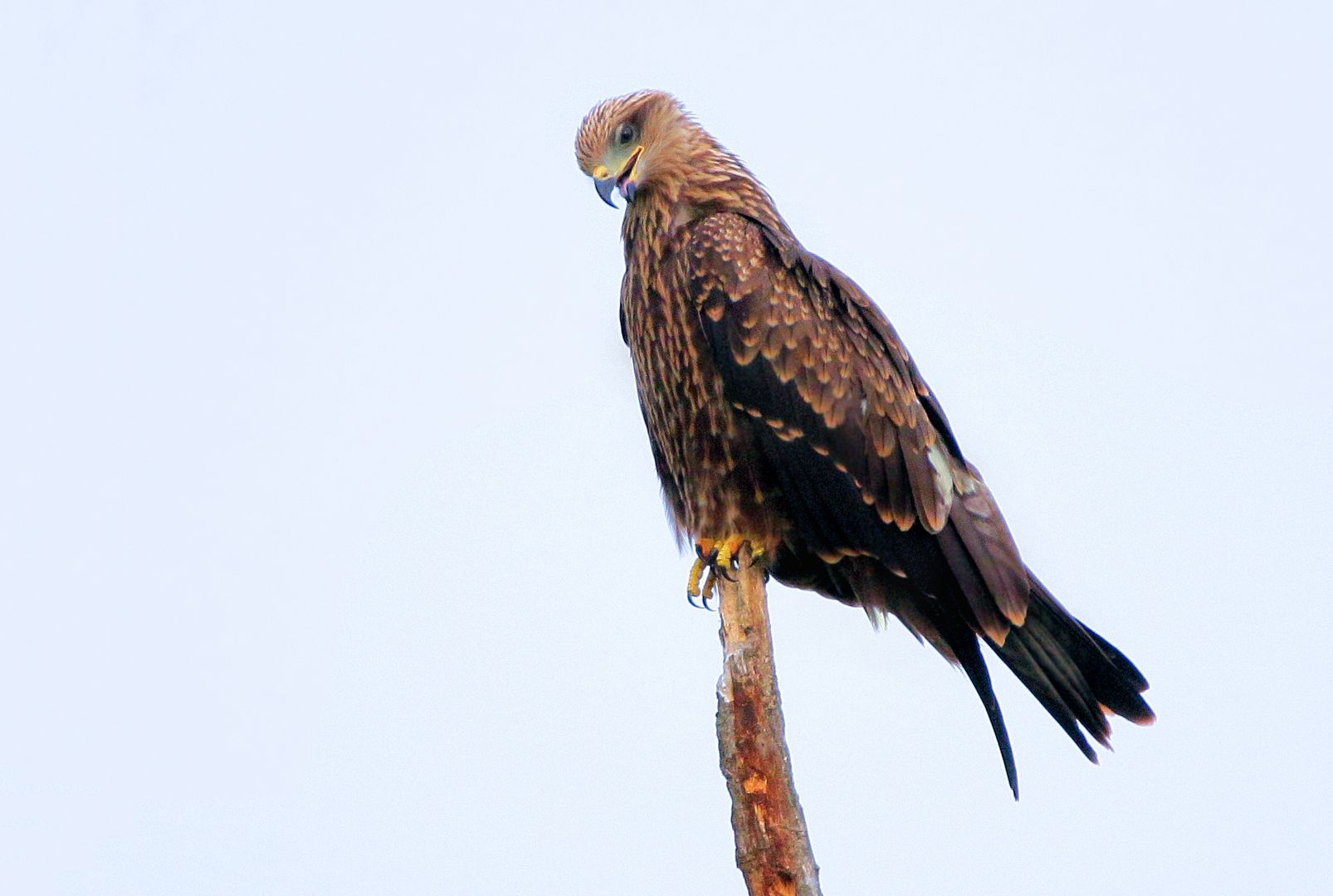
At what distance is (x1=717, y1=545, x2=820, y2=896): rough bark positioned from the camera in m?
4.02

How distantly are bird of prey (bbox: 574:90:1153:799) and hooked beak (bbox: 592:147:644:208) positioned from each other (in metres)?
0.01

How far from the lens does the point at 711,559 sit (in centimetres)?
499

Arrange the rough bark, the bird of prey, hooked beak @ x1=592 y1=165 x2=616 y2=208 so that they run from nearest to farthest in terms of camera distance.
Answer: the rough bark, the bird of prey, hooked beak @ x1=592 y1=165 x2=616 y2=208

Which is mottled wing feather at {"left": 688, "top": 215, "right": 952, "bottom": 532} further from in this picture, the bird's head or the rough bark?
the rough bark

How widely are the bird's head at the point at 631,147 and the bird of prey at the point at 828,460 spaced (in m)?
0.08

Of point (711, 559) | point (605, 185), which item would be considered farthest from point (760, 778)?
point (605, 185)

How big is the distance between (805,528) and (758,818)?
3.88 ft

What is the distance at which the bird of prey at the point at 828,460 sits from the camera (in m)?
4.84

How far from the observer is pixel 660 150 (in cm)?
546

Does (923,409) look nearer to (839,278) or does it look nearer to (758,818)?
(839,278)

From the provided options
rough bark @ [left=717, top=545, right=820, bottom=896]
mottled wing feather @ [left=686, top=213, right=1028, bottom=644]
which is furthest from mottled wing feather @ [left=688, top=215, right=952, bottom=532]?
rough bark @ [left=717, top=545, right=820, bottom=896]

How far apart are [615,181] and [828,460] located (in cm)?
128

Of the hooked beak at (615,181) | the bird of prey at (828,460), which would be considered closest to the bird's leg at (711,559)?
the bird of prey at (828,460)

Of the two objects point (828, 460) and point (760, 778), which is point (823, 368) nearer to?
point (828, 460)
